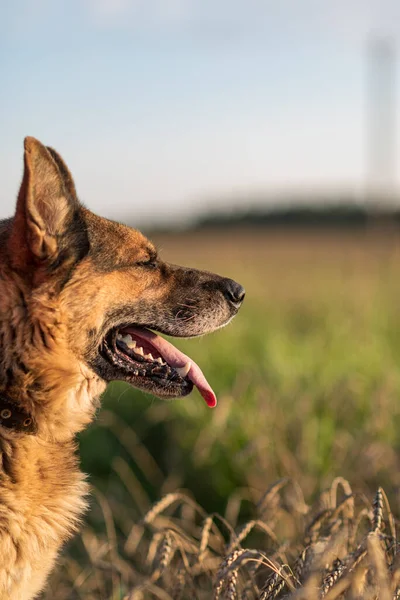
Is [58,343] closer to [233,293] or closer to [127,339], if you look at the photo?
[127,339]

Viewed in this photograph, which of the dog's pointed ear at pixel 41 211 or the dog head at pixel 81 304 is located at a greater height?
the dog's pointed ear at pixel 41 211

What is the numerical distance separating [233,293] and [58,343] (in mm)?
1077

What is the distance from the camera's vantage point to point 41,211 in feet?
9.89

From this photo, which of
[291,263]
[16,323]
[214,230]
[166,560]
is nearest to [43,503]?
[166,560]

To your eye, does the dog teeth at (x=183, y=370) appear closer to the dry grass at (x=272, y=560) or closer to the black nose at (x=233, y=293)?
the black nose at (x=233, y=293)

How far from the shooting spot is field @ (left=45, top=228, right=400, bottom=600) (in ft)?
11.5

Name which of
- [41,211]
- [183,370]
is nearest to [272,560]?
[183,370]

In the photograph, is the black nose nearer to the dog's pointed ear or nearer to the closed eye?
the closed eye

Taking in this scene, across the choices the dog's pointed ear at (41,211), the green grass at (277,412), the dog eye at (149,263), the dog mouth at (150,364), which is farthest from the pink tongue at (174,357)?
the green grass at (277,412)

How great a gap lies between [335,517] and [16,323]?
166cm

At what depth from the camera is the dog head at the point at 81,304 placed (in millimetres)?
2904

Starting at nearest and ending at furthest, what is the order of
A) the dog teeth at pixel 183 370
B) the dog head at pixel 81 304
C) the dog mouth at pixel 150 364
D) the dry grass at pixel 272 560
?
1. the dry grass at pixel 272 560
2. the dog head at pixel 81 304
3. the dog mouth at pixel 150 364
4. the dog teeth at pixel 183 370

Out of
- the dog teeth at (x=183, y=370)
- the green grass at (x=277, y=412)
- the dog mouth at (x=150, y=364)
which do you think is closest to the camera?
the dog mouth at (x=150, y=364)

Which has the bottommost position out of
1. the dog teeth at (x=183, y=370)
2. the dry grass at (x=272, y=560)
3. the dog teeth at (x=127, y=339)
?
the dry grass at (x=272, y=560)
